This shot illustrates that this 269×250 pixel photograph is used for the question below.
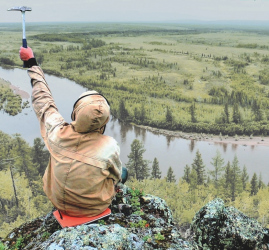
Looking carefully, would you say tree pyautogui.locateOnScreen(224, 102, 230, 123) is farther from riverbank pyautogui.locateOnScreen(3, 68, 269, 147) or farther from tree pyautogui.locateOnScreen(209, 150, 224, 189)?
tree pyautogui.locateOnScreen(209, 150, 224, 189)

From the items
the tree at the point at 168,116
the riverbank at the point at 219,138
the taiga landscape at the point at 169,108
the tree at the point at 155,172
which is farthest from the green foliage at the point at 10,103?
the tree at the point at 168,116

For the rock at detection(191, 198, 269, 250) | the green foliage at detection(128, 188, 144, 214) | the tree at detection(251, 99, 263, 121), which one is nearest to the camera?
the rock at detection(191, 198, 269, 250)

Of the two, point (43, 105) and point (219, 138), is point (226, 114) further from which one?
point (43, 105)

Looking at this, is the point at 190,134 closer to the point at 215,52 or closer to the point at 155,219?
the point at 155,219

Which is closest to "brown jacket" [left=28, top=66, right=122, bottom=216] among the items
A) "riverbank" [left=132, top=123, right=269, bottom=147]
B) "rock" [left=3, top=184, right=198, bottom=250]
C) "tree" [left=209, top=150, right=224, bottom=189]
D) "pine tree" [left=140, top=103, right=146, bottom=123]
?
"rock" [left=3, top=184, right=198, bottom=250]

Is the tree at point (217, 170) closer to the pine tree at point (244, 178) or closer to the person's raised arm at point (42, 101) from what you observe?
the pine tree at point (244, 178)

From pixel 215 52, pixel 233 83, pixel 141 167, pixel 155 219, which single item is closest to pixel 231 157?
pixel 141 167

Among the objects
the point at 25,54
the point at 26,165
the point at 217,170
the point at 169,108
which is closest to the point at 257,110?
the point at 169,108
